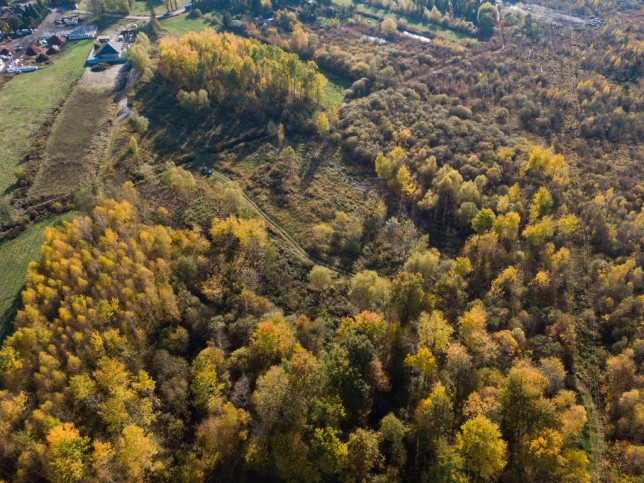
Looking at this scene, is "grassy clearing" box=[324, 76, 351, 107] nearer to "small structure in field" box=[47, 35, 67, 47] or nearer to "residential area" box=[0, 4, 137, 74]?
"residential area" box=[0, 4, 137, 74]

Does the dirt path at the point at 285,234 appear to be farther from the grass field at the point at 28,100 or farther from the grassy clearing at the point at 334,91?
the grass field at the point at 28,100

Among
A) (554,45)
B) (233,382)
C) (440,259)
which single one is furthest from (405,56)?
(233,382)

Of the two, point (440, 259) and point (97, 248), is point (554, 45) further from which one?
point (97, 248)

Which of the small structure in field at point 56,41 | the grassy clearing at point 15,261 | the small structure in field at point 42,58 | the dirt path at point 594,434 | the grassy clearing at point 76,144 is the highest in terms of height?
the small structure in field at point 56,41

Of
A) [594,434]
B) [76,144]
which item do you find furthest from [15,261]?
[594,434]

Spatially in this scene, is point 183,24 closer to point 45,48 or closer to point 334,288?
point 45,48

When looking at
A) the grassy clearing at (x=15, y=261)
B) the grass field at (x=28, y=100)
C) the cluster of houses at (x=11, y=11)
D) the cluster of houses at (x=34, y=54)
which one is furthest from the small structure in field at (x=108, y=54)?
the grassy clearing at (x=15, y=261)
